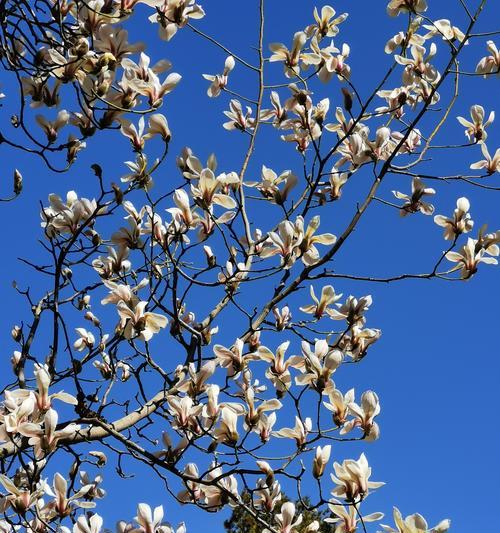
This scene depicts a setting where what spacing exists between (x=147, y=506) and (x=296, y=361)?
671mm

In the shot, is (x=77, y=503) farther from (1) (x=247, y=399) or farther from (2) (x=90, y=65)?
(2) (x=90, y=65)

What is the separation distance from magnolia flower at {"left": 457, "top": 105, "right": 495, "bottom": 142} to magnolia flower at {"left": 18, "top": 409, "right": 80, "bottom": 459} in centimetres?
218

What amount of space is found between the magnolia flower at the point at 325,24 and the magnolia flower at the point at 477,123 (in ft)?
2.21

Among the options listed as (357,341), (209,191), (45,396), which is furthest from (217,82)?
(45,396)

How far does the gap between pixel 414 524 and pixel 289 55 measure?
1.98m

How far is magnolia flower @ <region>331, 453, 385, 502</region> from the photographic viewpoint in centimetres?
213

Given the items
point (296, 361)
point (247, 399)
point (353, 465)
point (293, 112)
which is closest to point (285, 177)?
point (293, 112)

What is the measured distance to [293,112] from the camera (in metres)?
3.14

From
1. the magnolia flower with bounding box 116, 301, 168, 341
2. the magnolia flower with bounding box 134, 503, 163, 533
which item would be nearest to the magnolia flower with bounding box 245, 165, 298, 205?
the magnolia flower with bounding box 116, 301, 168, 341

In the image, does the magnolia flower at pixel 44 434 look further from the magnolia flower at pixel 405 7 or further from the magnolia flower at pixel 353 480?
the magnolia flower at pixel 405 7

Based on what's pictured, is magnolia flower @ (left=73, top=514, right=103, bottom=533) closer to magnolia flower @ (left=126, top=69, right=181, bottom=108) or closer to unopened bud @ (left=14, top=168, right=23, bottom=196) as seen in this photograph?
unopened bud @ (left=14, top=168, right=23, bottom=196)

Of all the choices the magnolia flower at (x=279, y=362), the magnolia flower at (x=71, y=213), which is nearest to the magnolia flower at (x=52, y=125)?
the magnolia flower at (x=71, y=213)

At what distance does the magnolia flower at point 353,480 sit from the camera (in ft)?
6.98

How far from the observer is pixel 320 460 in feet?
7.50
